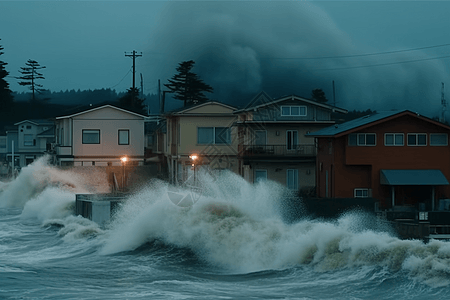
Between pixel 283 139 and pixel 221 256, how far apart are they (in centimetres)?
2072

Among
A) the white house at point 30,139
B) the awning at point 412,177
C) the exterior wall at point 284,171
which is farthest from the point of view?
the white house at point 30,139

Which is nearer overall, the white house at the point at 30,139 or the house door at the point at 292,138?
the house door at the point at 292,138

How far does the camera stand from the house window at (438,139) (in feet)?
113

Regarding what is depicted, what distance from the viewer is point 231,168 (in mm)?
46625

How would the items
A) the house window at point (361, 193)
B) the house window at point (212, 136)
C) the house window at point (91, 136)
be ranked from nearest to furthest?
the house window at point (361, 193) < the house window at point (212, 136) < the house window at point (91, 136)

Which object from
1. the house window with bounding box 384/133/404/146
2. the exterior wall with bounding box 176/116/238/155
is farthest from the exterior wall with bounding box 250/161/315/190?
the house window with bounding box 384/133/404/146

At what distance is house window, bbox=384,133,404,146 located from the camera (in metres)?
34.3

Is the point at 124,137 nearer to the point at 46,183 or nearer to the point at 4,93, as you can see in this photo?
the point at 46,183

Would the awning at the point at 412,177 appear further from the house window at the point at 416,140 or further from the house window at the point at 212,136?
the house window at the point at 212,136

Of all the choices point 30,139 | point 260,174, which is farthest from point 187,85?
point 260,174

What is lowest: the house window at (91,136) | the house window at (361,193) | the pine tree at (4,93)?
the house window at (361,193)

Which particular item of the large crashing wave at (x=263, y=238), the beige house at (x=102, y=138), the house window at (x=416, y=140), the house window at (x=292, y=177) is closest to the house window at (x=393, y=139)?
the house window at (x=416, y=140)

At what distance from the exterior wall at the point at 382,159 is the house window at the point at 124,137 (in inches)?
897

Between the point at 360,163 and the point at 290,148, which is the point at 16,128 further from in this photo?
the point at 360,163
